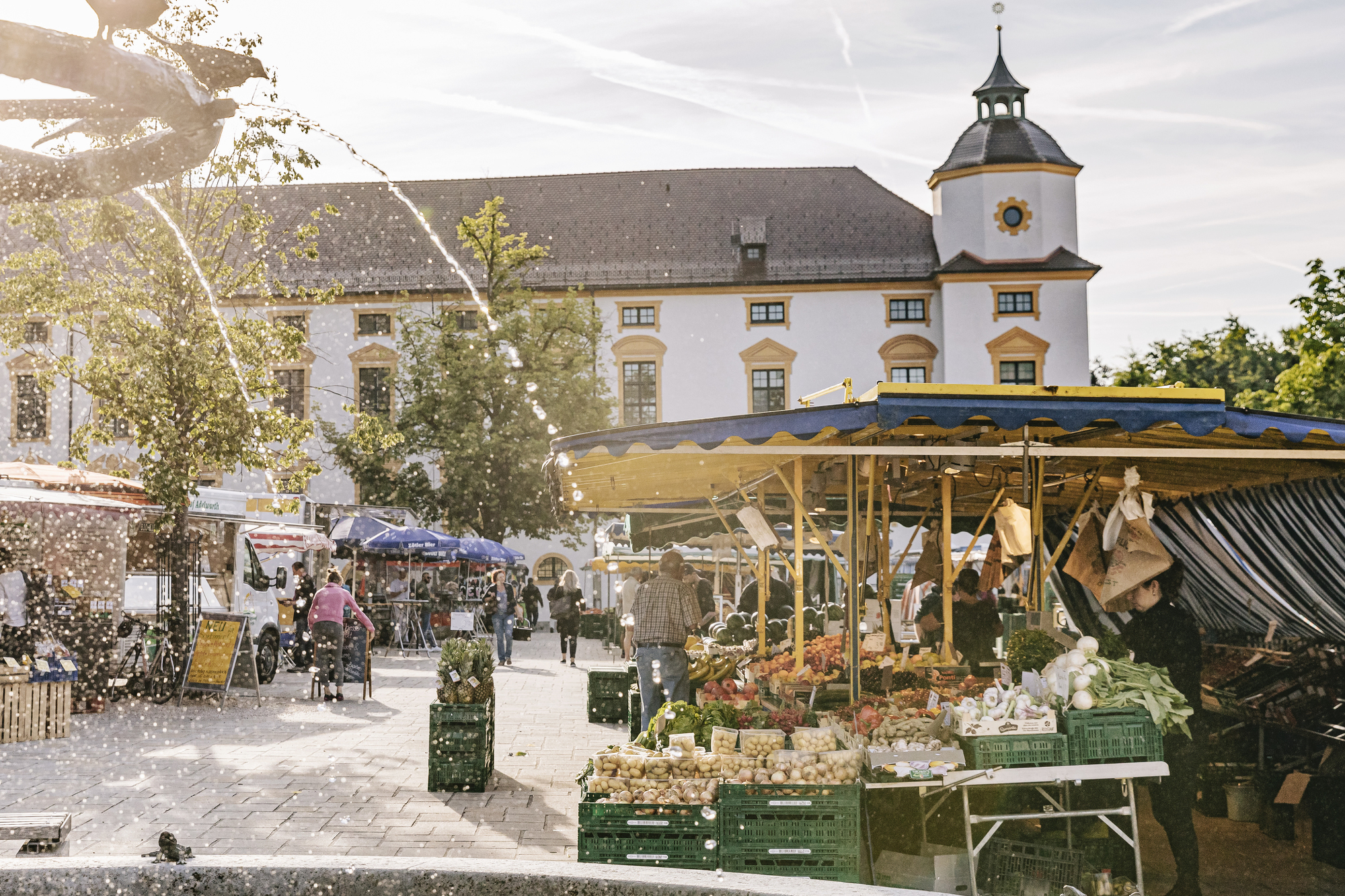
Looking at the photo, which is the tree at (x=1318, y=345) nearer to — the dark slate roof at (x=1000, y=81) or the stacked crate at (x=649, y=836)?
the dark slate roof at (x=1000, y=81)

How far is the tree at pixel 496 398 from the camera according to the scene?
35.4 metres

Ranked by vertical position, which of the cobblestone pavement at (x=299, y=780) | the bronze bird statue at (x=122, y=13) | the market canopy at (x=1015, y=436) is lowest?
the cobblestone pavement at (x=299, y=780)

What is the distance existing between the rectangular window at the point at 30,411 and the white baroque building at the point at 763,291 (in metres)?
0.08

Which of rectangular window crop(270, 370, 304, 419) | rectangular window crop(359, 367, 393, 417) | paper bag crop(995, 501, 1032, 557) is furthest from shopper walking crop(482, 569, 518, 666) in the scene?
rectangular window crop(270, 370, 304, 419)

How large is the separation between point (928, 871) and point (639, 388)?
125ft

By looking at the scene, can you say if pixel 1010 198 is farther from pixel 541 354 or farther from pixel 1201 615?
pixel 1201 615

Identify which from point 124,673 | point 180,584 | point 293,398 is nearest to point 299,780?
point 180,584

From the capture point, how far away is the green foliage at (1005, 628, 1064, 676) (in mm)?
7137

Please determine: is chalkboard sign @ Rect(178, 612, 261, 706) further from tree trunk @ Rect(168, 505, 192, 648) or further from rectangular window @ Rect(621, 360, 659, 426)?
rectangular window @ Rect(621, 360, 659, 426)

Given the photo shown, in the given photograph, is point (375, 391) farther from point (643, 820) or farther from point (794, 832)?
point (794, 832)

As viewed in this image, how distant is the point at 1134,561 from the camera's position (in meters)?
7.11

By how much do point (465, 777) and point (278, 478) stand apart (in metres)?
10.4

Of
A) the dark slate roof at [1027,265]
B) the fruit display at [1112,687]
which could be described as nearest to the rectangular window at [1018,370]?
the dark slate roof at [1027,265]

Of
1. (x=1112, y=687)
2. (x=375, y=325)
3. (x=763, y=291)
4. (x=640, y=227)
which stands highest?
(x=640, y=227)
